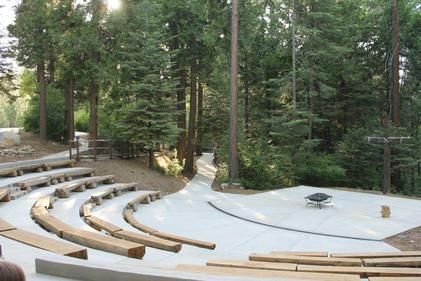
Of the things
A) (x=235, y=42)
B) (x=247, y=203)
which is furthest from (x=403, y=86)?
(x=247, y=203)

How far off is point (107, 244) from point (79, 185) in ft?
24.4

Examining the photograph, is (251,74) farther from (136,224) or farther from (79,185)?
(136,224)

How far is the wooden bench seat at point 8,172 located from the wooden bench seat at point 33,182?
1230 millimetres

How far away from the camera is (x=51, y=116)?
22922 millimetres

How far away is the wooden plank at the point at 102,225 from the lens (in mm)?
6730

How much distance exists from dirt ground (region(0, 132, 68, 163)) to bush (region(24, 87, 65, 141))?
26.0 inches

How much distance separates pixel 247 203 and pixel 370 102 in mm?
15079

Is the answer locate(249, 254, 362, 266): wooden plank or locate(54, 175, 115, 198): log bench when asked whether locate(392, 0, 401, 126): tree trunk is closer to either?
locate(54, 175, 115, 198): log bench

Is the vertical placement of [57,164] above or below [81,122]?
below

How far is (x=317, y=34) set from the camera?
21844 mm

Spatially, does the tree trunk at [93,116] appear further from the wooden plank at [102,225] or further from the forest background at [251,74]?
the wooden plank at [102,225]

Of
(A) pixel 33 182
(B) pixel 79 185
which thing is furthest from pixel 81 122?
(A) pixel 33 182

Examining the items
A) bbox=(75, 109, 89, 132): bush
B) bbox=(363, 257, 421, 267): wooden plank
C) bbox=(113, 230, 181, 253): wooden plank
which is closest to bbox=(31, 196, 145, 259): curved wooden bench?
bbox=(113, 230, 181, 253): wooden plank

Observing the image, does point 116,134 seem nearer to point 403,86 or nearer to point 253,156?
point 253,156
